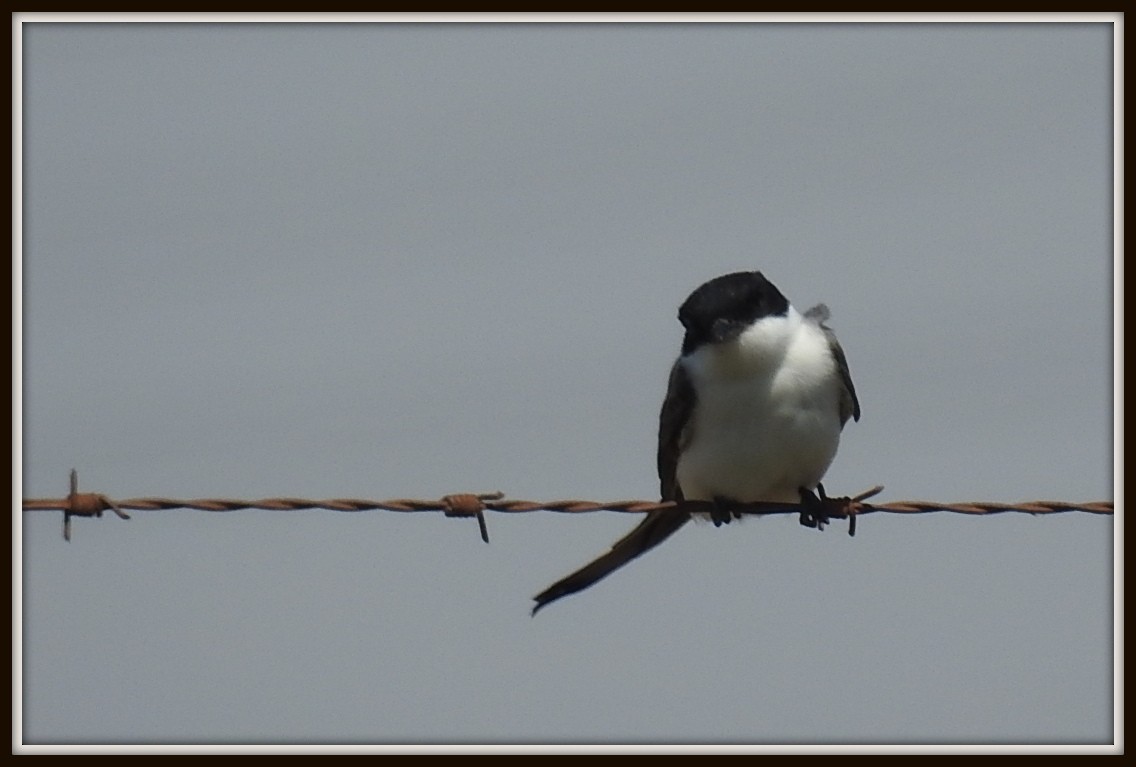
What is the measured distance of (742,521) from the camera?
722 centimetres

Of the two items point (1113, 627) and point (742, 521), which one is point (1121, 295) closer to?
point (1113, 627)

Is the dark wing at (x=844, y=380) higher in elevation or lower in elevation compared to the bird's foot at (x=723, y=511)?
higher

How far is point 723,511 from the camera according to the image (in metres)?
7.09

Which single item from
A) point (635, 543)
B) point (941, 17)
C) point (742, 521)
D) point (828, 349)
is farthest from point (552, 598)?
point (941, 17)

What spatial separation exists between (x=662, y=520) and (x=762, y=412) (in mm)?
818

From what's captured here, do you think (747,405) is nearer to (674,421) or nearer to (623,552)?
(674,421)

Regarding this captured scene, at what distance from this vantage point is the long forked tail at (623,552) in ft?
23.0

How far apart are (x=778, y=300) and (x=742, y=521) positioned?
108 centimetres

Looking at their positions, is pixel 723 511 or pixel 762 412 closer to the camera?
pixel 762 412

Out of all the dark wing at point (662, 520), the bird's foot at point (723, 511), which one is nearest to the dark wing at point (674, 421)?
the dark wing at point (662, 520)

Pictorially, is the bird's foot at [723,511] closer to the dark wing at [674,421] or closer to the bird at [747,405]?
the bird at [747,405]

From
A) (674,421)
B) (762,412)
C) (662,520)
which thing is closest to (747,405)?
(762,412)

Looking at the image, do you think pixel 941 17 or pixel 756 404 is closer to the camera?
pixel 756 404

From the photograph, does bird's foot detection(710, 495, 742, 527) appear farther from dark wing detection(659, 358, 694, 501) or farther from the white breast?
dark wing detection(659, 358, 694, 501)
